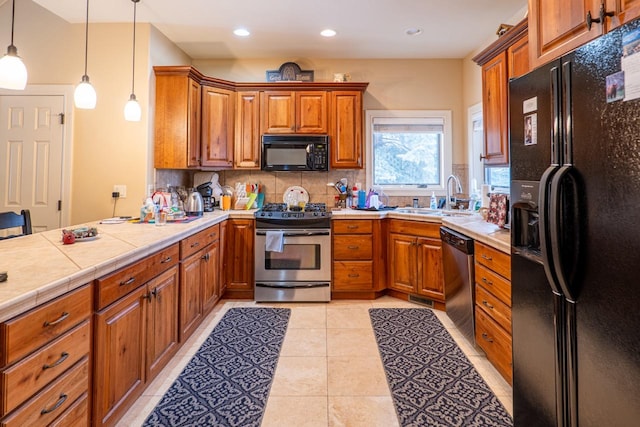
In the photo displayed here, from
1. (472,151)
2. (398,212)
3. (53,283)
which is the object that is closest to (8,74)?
(53,283)

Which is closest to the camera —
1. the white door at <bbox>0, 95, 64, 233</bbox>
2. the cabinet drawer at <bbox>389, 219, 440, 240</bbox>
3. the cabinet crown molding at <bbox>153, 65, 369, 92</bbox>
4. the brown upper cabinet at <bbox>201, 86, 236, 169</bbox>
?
the white door at <bbox>0, 95, 64, 233</bbox>

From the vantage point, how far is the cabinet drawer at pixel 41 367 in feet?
3.25

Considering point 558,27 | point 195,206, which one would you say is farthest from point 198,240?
point 558,27

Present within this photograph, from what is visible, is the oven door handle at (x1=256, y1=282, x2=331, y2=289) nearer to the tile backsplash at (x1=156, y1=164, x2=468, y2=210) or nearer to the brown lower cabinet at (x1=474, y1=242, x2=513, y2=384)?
the tile backsplash at (x1=156, y1=164, x2=468, y2=210)

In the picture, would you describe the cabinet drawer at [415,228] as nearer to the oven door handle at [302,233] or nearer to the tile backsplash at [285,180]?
the oven door handle at [302,233]

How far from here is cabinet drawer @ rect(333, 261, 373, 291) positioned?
137 inches

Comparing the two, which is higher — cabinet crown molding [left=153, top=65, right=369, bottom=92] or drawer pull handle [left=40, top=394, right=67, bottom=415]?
cabinet crown molding [left=153, top=65, right=369, bottom=92]

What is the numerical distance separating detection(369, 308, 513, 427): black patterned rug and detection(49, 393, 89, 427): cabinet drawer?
1.40 meters

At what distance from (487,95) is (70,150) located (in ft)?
12.1

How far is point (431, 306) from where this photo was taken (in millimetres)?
3316

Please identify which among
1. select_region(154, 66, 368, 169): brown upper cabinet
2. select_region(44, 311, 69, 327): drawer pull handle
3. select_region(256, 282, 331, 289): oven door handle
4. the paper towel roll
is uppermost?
select_region(154, 66, 368, 169): brown upper cabinet

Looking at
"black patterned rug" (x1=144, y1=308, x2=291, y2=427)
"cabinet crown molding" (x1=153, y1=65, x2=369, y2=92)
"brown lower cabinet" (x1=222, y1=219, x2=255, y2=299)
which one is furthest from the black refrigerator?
"brown lower cabinet" (x1=222, y1=219, x2=255, y2=299)

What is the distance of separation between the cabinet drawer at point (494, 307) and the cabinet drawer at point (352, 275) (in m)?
1.31

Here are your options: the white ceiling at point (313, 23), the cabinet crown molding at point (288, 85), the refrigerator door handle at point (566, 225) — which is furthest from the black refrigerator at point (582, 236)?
the cabinet crown molding at point (288, 85)
